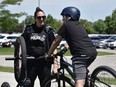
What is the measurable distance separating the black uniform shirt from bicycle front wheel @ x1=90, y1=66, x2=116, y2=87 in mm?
346

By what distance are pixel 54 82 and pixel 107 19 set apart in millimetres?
116828

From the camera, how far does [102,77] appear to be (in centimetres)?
585

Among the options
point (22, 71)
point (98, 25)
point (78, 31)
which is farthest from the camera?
point (98, 25)

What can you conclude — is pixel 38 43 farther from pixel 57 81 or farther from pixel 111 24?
pixel 111 24

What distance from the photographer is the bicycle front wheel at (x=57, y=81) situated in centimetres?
587

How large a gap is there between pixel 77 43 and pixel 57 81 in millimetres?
900

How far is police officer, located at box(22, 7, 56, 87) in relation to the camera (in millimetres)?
6398

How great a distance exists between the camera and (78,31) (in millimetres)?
5422

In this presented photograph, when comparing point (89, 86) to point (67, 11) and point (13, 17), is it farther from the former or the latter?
point (13, 17)

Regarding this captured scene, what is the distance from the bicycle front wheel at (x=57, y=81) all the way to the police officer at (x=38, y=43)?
417 millimetres

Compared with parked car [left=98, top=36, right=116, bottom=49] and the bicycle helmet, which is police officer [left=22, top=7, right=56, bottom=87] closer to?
the bicycle helmet

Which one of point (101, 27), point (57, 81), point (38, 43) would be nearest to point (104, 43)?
point (38, 43)

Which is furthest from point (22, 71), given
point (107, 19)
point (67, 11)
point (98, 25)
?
point (98, 25)

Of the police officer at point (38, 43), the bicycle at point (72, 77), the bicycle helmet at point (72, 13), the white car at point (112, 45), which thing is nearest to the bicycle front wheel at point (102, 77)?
the bicycle at point (72, 77)
